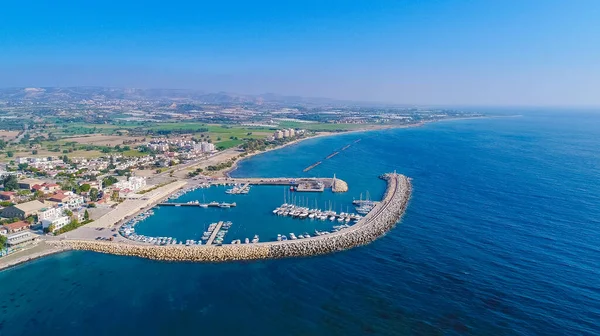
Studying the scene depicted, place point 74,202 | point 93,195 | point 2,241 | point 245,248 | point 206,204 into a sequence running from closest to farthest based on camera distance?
1. point 2,241
2. point 245,248
3. point 74,202
4. point 93,195
5. point 206,204

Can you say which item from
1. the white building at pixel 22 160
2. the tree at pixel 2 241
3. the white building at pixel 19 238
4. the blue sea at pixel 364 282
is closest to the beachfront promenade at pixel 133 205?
the blue sea at pixel 364 282

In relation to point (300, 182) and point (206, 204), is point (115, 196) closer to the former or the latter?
point (206, 204)

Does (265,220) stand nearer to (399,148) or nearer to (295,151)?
(295,151)

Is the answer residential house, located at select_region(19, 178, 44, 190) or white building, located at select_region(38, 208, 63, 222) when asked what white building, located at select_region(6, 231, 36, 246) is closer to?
white building, located at select_region(38, 208, 63, 222)

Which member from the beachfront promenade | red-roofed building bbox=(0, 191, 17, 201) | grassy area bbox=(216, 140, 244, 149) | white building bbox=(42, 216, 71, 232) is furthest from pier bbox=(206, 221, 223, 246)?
grassy area bbox=(216, 140, 244, 149)

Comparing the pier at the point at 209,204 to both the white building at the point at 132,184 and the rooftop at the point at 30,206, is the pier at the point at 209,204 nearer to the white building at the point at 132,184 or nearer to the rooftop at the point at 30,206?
the white building at the point at 132,184

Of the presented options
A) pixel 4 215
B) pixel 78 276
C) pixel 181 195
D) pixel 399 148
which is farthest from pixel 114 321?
pixel 399 148

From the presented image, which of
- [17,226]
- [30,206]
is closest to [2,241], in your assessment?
[17,226]

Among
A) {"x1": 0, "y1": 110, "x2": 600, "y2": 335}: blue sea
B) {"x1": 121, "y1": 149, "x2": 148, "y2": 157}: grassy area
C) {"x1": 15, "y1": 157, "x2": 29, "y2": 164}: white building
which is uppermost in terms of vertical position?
{"x1": 121, "y1": 149, "x2": 148, "y2": 157}: grassy area
